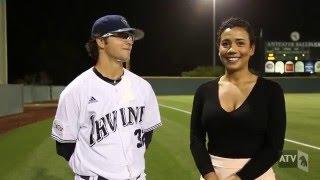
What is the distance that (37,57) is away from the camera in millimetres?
58625

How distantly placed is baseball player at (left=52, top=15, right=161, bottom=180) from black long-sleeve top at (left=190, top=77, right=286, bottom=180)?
1.57 feet

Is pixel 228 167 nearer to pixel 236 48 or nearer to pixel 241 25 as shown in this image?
pixel 236 48

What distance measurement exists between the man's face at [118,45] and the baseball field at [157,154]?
15.0 ft

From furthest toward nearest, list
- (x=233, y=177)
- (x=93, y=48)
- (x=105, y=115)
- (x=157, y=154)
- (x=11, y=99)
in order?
(x=11, y=99) < (x=157, y=154) < (x=93, y=48) < (x=105, y=115) < (x=233, y=177)

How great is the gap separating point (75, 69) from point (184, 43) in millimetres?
15479

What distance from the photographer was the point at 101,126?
3023mm

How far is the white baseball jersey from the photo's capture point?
9.98 ft

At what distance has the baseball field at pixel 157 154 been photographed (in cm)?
784

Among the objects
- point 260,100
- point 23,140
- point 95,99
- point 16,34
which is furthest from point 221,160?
point 16,34

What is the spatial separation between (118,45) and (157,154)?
6.81 metres

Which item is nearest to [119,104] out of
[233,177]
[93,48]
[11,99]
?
[93,48]

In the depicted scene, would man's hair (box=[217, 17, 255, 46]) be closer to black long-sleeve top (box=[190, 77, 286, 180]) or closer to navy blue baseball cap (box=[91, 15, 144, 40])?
black long-sleeve top (box=[190, 77, 286, 180])

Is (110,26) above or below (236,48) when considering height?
above

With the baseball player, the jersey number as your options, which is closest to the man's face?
the baseball player
